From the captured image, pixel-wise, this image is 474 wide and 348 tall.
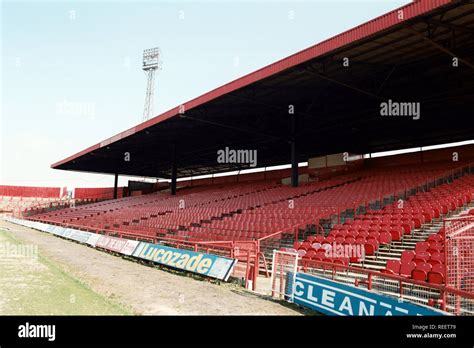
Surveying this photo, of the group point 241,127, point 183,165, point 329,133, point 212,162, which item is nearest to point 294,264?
point 241,127

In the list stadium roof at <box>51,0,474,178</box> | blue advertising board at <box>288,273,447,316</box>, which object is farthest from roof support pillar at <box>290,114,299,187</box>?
blue advertising board at <box>288,273,447,316</box>

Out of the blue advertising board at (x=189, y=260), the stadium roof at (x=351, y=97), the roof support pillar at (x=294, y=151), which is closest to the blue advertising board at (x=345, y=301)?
the blue advertising board at (x=189, y=260)

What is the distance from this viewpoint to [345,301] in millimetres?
6477

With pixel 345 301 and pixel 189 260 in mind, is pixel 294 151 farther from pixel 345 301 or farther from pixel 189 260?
pixel 345 301

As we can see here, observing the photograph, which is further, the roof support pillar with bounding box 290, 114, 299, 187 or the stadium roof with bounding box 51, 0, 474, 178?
the roof support pillar with bounding box 290, 114, 299, 187

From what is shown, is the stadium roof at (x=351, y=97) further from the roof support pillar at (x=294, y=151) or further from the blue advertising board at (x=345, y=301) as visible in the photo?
the blue advertising board at (x=345, y=301)

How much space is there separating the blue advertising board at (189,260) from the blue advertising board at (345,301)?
254 cm

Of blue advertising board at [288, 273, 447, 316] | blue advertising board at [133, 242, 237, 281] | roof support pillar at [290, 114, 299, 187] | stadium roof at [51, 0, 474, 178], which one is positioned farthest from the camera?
roof support pillar at [290, 114, 299, 187]

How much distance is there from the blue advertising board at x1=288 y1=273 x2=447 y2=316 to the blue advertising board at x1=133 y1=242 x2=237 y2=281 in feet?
8.34

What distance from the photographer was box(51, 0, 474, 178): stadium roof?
519 inches

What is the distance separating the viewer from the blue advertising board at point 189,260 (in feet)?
33.8

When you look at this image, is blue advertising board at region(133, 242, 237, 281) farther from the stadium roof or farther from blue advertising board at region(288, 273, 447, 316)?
the stadium roof

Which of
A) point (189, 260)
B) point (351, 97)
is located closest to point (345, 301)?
point (189, 260)
